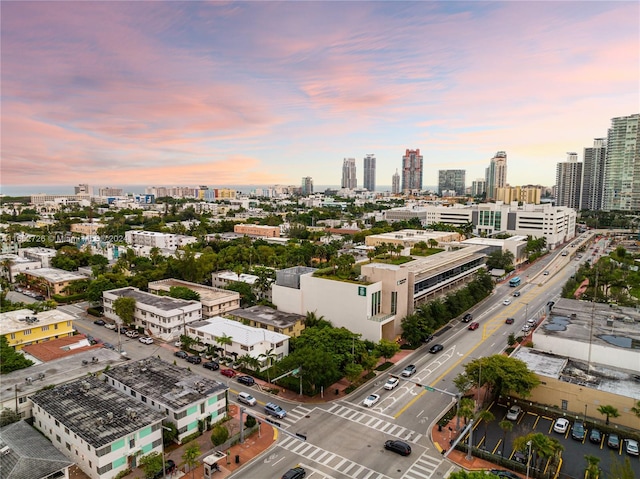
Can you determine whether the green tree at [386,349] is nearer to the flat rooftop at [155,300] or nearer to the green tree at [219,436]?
the green tree at [219,436]

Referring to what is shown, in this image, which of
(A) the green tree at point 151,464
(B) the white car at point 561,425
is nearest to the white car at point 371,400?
(B) the white car at point 561,425

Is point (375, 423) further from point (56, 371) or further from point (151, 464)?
point (56, 371)

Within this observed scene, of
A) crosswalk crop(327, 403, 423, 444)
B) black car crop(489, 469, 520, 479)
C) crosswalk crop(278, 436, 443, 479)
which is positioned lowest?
crosswalk crop(278, 436, 443, 479)

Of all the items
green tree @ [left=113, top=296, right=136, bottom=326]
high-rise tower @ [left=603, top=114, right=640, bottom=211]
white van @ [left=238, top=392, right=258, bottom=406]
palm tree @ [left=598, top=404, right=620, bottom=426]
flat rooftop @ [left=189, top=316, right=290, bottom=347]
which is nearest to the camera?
palm tree @ [left=598, top=404, right=620, bottom=426]

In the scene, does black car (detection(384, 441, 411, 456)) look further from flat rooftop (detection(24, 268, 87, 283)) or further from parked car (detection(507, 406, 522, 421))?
flat rooftop (detection(24, 268, 87, 283))

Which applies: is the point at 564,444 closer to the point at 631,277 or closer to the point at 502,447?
the point at 502,447

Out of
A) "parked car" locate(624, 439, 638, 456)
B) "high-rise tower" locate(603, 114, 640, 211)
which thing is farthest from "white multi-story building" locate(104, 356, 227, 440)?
"high-rise tower" locate(603, 114, 640, 211)

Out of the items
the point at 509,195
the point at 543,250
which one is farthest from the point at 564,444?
the point at 509,195
